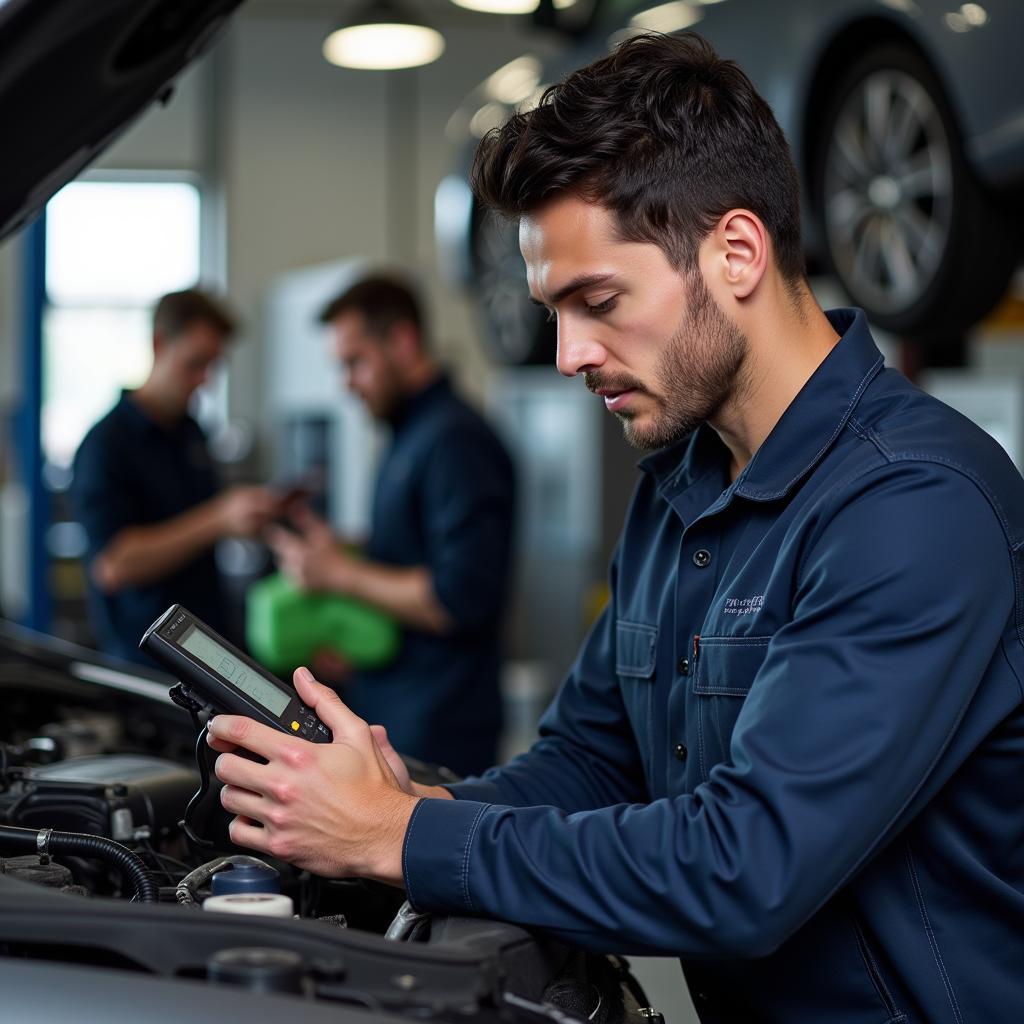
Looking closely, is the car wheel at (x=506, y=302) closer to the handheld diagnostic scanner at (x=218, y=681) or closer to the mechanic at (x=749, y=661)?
the mechanic at (x=749, y=661)

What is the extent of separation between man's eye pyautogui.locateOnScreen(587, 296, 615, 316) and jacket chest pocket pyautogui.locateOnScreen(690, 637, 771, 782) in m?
0.32

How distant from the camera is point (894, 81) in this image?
2955 millimetres

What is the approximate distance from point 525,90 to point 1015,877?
3433mm

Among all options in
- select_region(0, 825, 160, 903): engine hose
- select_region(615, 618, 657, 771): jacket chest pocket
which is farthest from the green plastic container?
select_region(0, 825, 160, 903): engine hose

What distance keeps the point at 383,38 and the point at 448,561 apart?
3.23m

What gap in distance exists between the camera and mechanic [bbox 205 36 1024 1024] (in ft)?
3.58

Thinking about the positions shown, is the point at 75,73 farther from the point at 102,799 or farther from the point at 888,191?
the point at 888,191

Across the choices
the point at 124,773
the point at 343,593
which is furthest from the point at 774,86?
the point at 124,773

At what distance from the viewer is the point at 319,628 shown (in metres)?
3.50

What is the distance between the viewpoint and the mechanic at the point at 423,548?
129 inches

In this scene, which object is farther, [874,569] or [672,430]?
[672,430]

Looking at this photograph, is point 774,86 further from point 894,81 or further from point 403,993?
point 403,993

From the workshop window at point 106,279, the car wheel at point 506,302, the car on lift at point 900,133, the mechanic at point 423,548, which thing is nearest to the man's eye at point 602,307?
the car on lift at point 900,133

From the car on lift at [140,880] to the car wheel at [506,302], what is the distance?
108 inches
